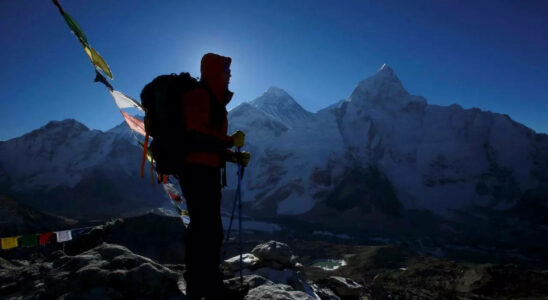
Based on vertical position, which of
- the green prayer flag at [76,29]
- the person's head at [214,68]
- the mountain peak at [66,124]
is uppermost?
the mountain peak at [66,124]

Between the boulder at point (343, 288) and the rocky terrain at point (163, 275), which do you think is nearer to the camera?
the rocky terrain at point (163, 275)

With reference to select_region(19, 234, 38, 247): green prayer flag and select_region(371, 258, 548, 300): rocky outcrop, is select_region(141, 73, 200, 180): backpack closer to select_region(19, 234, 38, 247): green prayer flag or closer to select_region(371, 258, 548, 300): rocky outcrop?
select_region(19, 234, 38, 247): green prayer flag

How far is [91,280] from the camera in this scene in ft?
10.0

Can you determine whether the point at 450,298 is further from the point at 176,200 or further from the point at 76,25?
the point at 76,25

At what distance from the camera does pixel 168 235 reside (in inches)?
555

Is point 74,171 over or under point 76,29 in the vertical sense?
over

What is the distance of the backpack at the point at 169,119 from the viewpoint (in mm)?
3316

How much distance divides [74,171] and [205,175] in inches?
4870

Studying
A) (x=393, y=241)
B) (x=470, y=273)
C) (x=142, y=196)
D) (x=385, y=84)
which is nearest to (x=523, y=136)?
(x=385, y=84)

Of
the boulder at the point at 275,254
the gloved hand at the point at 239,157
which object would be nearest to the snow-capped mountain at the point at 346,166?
the boulder at the point at 275,254

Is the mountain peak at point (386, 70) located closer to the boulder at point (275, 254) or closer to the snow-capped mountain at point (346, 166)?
the snow-capped mountain at point (346, 166)

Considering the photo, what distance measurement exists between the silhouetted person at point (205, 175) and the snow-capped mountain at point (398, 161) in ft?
299

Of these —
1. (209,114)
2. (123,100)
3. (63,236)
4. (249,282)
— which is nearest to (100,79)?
(123,100)

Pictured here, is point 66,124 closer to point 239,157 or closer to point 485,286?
point 485,286
